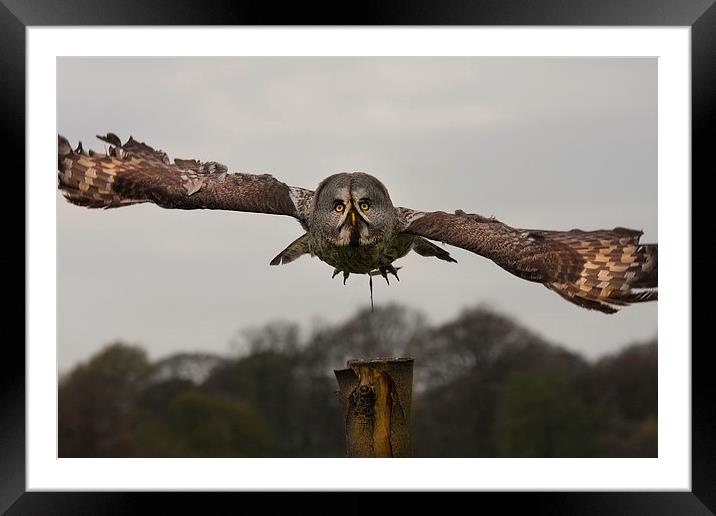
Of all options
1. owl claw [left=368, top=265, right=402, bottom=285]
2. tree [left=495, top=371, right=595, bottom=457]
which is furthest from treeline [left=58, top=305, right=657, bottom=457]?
owl claw [left=368, top=265, right=402, bottom=285]

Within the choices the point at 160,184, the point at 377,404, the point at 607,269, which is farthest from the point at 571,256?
the point at 160,184

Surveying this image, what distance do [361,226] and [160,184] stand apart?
4.24 ft

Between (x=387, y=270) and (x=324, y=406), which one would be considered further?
(x=324, y=406)

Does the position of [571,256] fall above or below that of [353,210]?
below

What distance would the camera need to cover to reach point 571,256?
521 centimetres

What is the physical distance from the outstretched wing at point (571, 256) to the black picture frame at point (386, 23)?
29.5 inches

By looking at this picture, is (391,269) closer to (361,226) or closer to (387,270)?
(387,270)

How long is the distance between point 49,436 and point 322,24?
2.42 metres

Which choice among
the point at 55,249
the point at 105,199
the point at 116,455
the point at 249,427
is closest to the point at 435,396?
the point at 249,427

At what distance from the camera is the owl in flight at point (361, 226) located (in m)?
5.09

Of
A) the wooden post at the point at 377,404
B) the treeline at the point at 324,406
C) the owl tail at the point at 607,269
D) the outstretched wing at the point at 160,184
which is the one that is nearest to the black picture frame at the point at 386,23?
the wooden post at the point at 377,404

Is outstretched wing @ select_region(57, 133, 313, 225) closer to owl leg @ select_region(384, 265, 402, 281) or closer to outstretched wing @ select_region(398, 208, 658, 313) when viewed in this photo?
owl leg @ select_region(384, 265, 402, 281)

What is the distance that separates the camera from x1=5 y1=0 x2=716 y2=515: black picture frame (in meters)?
4.18

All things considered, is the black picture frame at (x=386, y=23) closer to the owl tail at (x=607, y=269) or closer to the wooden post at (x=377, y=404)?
the wooden post at (x=377, y=404)
